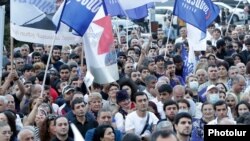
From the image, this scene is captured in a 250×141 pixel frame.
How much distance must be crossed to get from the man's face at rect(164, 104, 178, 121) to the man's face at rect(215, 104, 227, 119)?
505 millimetres

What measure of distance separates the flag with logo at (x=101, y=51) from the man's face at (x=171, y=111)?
2.26 meters

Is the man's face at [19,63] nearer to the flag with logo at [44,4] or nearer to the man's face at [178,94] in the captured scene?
the flag with logo at [44,4]

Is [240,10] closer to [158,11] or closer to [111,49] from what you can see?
[158,11]

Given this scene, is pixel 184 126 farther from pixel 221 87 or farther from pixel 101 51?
pixel 101 51

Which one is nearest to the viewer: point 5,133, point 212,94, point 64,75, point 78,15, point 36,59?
point 5,133

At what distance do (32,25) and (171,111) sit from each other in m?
3.22

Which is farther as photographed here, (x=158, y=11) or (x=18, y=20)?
(x=158, y=11)

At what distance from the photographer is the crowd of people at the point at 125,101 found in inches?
435

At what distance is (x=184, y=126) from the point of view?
10.8m

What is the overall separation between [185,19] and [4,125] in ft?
24.5

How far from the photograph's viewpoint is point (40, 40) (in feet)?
47.6

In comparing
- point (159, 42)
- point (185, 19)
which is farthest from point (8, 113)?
point (159, 42)

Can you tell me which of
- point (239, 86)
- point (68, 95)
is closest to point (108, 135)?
point (68, 95)

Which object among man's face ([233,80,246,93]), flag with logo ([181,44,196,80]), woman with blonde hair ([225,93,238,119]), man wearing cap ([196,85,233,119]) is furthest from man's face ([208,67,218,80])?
woman with blonde hair ([225,93,238,119])
